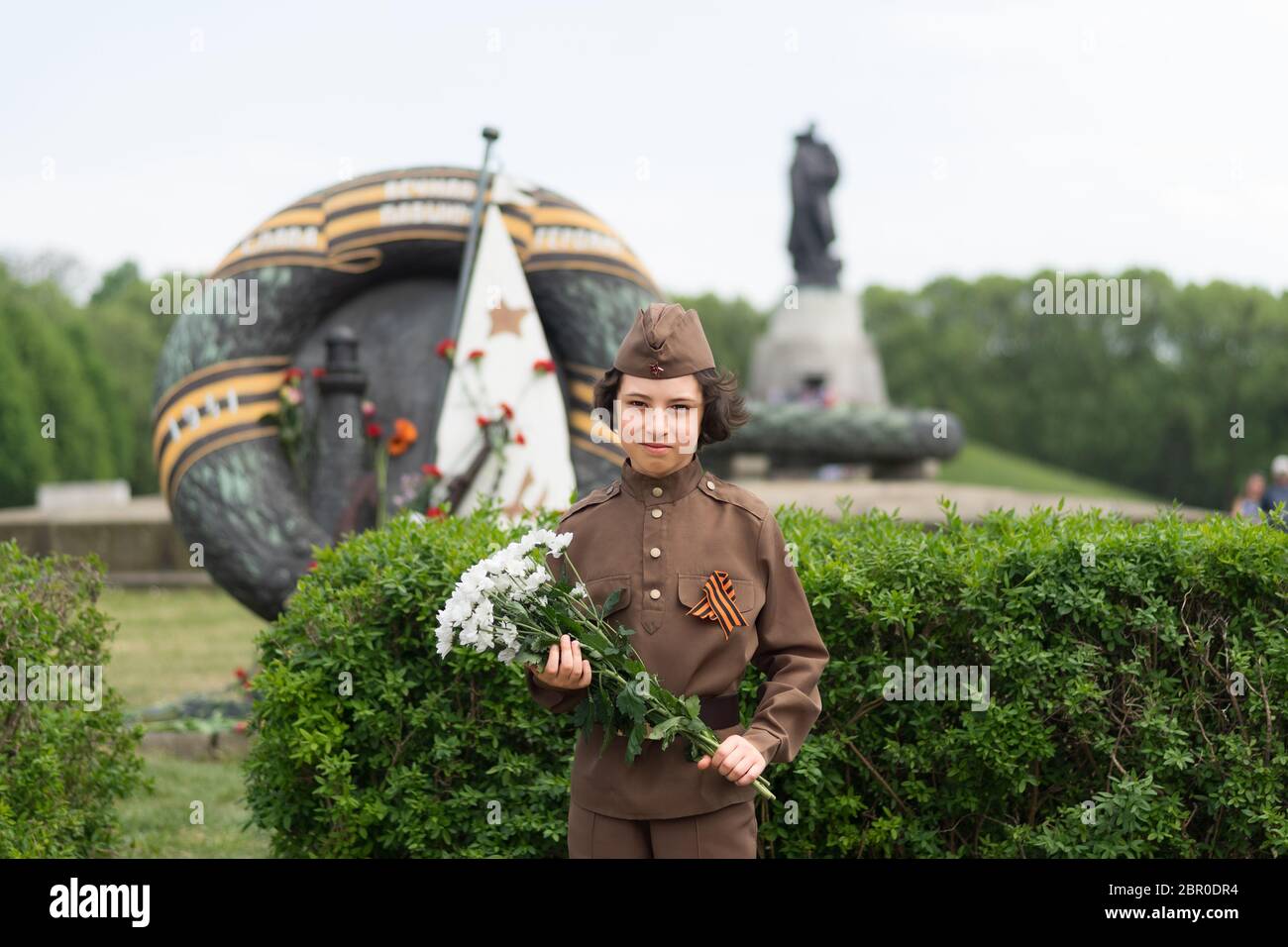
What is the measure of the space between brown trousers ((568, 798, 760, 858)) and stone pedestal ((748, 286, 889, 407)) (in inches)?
811

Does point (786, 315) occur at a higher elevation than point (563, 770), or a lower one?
higher

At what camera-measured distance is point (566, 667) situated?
268 centimetres

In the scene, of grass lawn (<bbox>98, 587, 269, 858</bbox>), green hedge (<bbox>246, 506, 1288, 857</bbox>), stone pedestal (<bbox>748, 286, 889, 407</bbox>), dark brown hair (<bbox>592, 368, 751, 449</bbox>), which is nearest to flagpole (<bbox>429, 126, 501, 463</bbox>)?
grass lawn (<bbox>98, 587, 269, 858</bbox>)

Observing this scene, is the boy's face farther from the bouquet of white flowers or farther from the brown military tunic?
the bouquet of white flowers

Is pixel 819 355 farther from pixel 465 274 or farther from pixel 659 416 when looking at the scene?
pixel 659 416

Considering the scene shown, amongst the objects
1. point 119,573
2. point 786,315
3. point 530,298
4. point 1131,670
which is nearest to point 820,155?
point 786,315

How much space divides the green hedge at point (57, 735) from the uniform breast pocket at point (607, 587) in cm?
235

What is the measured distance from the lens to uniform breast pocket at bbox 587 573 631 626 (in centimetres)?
291

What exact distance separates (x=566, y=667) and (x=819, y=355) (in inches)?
842

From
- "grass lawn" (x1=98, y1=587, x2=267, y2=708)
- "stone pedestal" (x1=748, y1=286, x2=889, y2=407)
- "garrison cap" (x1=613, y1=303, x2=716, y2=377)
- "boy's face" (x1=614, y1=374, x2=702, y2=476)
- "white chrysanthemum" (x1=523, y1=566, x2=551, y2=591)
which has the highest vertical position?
"stone pedestal" (x1=748, y1=286, x2=889, y2=407)
